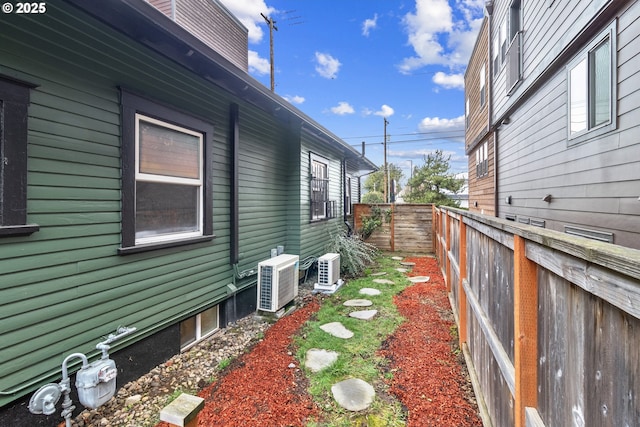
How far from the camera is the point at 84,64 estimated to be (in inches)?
92.4

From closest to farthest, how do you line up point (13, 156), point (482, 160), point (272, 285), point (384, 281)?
point (13, 156)
point (272, 285)
point (384, 281)
point (482, 160)

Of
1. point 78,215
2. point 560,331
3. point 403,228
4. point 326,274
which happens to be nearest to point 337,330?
point 326,274

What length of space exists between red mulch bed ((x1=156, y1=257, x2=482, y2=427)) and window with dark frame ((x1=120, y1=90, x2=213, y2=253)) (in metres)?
1.44

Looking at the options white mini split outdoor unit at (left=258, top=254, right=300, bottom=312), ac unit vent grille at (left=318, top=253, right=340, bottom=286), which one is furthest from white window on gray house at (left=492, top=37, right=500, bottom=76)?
white mini split outdoor unit at (left=258, top=254, right=300, bottom=312)

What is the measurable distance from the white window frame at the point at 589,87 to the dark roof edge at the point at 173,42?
3.68 metres

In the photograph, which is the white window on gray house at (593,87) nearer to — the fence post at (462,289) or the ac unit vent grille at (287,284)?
the fence post at (462,289)

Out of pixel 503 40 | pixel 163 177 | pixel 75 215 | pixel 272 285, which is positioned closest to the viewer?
pixel 75 215

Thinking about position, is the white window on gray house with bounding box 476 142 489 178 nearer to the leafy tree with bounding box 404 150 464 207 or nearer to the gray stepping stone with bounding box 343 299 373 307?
the gray stepping stone with bounding box 343 299 373 307

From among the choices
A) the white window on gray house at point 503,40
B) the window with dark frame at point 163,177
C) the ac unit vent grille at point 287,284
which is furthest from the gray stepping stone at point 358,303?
the white window on gray house at point 503,40

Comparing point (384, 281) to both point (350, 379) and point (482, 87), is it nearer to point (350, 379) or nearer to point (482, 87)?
point (350, 379)

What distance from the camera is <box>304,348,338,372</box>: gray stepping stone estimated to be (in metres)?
2.95

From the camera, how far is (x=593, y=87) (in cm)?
342

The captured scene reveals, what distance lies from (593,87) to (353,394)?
13.4 ft

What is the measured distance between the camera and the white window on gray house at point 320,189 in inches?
255
